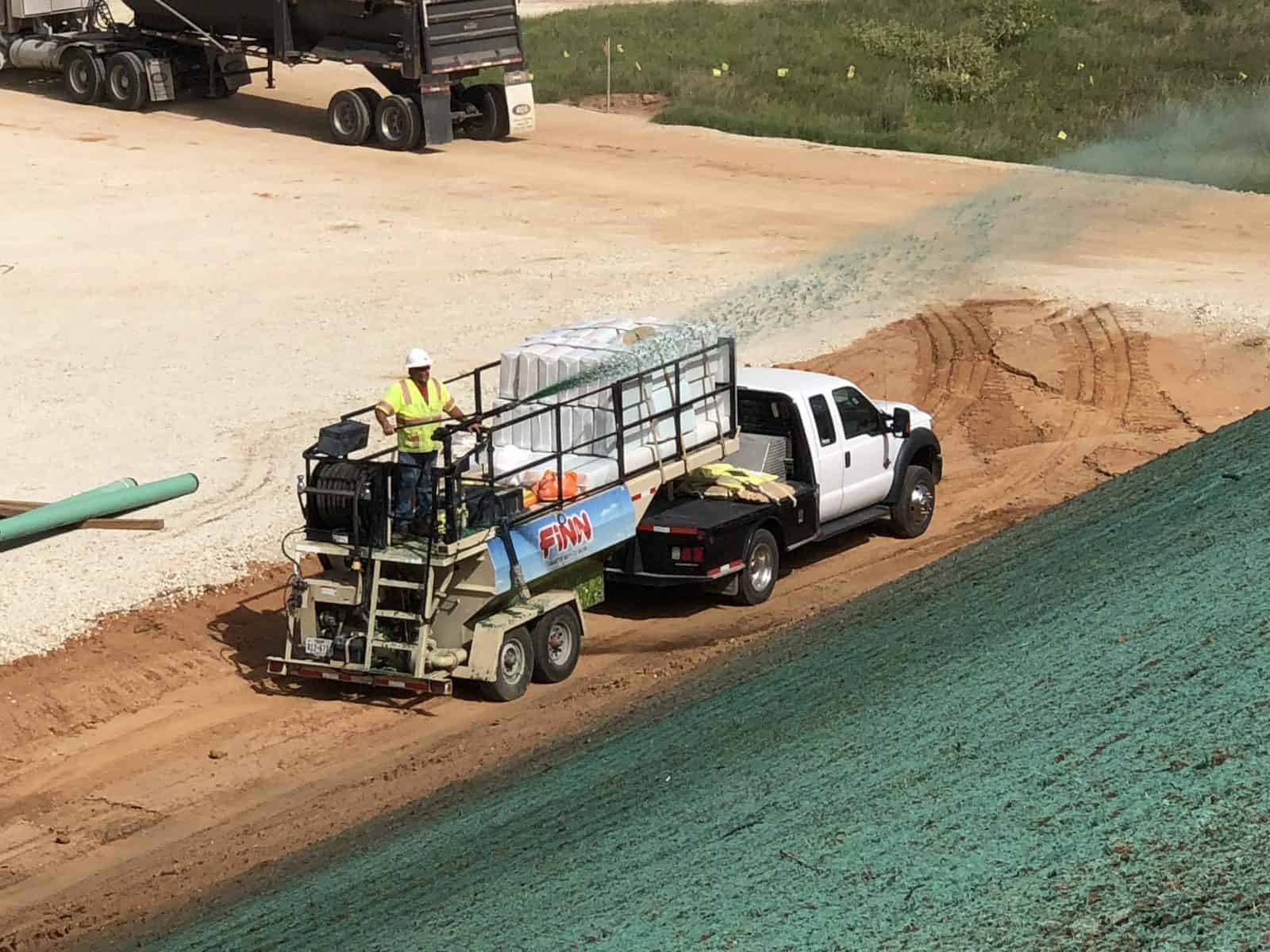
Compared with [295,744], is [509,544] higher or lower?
higher

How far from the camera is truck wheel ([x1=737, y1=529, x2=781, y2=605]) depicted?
57.0ft

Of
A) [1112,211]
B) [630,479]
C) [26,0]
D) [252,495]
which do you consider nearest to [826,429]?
[630,479]

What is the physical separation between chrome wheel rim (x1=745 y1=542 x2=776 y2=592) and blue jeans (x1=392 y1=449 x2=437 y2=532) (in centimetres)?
377

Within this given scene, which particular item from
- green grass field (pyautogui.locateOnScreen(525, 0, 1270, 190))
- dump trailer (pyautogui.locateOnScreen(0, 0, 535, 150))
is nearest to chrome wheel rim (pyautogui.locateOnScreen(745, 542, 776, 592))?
green grass field (pyautogui.locateOnScreen(525, 0, 1270, 190))

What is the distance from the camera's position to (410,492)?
48.9ft

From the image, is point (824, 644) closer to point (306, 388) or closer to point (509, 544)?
point (509, 544)

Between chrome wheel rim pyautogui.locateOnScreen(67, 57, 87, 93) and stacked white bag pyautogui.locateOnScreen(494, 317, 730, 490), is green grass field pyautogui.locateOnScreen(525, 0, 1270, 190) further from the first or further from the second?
stacked white bag pyautogui.locateOnScreen(494, 317, 730, 490)

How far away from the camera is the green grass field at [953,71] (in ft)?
129

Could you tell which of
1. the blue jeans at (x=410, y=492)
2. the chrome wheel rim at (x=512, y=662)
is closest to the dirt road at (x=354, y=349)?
the chrome wheel rim at (x=512, y=662)

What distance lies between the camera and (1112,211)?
32.8 metres

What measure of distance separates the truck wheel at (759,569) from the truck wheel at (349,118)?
74.4 ft

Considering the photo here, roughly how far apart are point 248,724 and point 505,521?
273 centimetres

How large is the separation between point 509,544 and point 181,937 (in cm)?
475

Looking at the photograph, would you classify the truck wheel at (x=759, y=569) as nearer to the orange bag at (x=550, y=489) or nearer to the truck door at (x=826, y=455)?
the truck door at (x=826, y=455)
